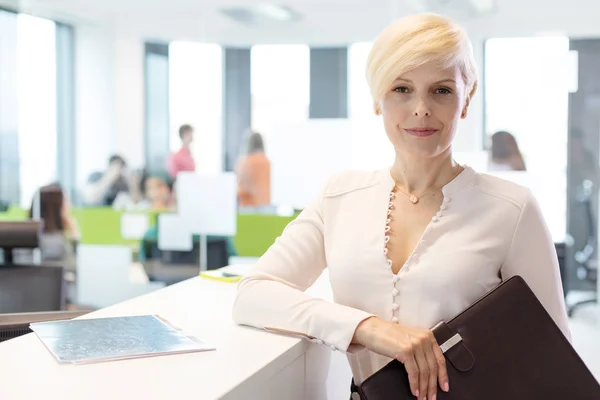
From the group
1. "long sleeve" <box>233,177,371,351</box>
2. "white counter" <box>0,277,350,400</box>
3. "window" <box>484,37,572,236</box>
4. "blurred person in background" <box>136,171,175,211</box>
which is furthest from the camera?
"blurred person in background" <box>136,171,175,211</box>

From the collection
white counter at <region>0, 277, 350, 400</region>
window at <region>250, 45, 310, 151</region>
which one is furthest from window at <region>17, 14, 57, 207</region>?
white counter at <region>0, 277, 350, 400</region>

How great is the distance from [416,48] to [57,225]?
15.7ft

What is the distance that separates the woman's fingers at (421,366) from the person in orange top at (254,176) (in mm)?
3630

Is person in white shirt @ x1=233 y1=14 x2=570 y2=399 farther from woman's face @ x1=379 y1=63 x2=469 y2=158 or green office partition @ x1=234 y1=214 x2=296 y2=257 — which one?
green office partition @ x1=234 y1=214 x2=296 y2=257

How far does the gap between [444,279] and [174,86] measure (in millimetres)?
4078

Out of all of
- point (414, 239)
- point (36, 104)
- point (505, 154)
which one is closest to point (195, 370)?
point (414, 239)

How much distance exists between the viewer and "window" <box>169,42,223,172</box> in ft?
16.5

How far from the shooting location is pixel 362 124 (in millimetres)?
4590

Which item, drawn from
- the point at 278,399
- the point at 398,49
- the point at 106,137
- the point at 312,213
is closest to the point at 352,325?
the point at 278,399

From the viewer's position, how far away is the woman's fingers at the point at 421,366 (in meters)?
1.16

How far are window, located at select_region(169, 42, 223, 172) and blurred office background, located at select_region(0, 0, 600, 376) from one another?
11 millimetres

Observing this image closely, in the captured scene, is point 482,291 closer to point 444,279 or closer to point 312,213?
point 444,279

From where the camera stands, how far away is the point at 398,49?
1393 millimetres

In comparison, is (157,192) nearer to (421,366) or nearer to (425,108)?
(425,108)
